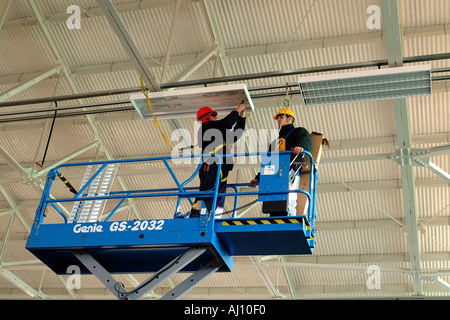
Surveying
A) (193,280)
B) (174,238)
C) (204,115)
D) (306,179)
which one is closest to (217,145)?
(204,115)

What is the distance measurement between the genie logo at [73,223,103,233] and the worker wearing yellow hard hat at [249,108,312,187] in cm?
314

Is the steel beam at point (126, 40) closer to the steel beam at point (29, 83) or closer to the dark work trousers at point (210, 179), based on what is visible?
the dark work trousers at point (210, 179)

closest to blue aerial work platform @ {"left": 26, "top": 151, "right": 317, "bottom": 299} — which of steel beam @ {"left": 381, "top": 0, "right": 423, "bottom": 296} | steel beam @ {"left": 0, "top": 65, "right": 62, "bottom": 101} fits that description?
steel beam @ {"left": 381, "top": 0, "right": 423, "bottom": 296}

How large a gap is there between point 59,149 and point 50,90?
2971 millimetres

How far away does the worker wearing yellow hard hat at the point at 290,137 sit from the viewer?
10.6m

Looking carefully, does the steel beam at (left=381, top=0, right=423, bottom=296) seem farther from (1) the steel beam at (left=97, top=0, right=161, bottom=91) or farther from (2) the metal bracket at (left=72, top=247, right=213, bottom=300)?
(2) the metal bracket at (left=72, top=247, right=213, bottom=300)

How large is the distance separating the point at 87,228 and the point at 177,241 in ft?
5.83

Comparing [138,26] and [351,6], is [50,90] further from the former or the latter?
[351,6]

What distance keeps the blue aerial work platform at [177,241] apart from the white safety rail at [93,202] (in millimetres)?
762

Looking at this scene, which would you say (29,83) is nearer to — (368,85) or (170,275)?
(368,85)

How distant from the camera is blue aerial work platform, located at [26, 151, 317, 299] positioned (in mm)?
9406

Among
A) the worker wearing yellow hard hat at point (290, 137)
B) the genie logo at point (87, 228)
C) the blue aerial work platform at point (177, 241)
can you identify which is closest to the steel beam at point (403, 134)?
the worker wearing yellow hard hat at point (290, 137)

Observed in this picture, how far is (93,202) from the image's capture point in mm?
11641

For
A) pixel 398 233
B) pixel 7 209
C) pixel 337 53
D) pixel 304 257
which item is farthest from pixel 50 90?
pixel 398 233
